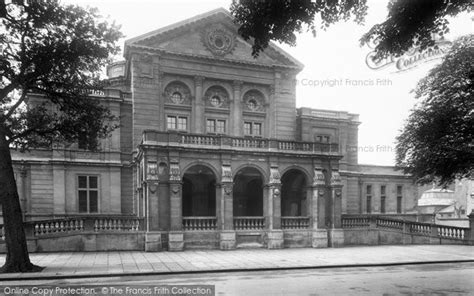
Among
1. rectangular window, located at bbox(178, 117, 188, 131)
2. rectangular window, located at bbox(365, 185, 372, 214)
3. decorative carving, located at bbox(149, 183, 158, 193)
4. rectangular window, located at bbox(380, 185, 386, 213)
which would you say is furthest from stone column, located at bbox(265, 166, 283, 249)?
rectangular window, located at bbox(380, 185, 386, 213)

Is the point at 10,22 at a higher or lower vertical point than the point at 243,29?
higher

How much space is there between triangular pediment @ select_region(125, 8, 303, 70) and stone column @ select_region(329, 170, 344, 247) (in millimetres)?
10710

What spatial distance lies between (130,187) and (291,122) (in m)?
13.4

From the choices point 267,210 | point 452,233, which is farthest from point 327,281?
point 452,233

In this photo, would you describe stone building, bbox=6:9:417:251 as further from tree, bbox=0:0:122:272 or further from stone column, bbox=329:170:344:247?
tree, bbox=0:0:122:272

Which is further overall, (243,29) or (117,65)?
(117,65)

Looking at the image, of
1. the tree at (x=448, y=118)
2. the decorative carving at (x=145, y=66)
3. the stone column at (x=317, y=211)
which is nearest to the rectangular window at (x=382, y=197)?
the tree at (x=448, y=118)

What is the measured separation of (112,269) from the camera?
15258mm

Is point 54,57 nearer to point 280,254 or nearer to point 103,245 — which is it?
point 103,245

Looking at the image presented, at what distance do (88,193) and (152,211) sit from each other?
9.45 meters

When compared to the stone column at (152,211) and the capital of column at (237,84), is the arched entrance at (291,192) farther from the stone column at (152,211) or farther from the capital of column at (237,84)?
the stone column at (152,211)

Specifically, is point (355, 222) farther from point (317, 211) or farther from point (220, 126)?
point (220, 126)

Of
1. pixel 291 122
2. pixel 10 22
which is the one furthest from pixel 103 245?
pixel 291 122

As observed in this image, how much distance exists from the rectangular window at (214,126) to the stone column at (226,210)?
771cm
